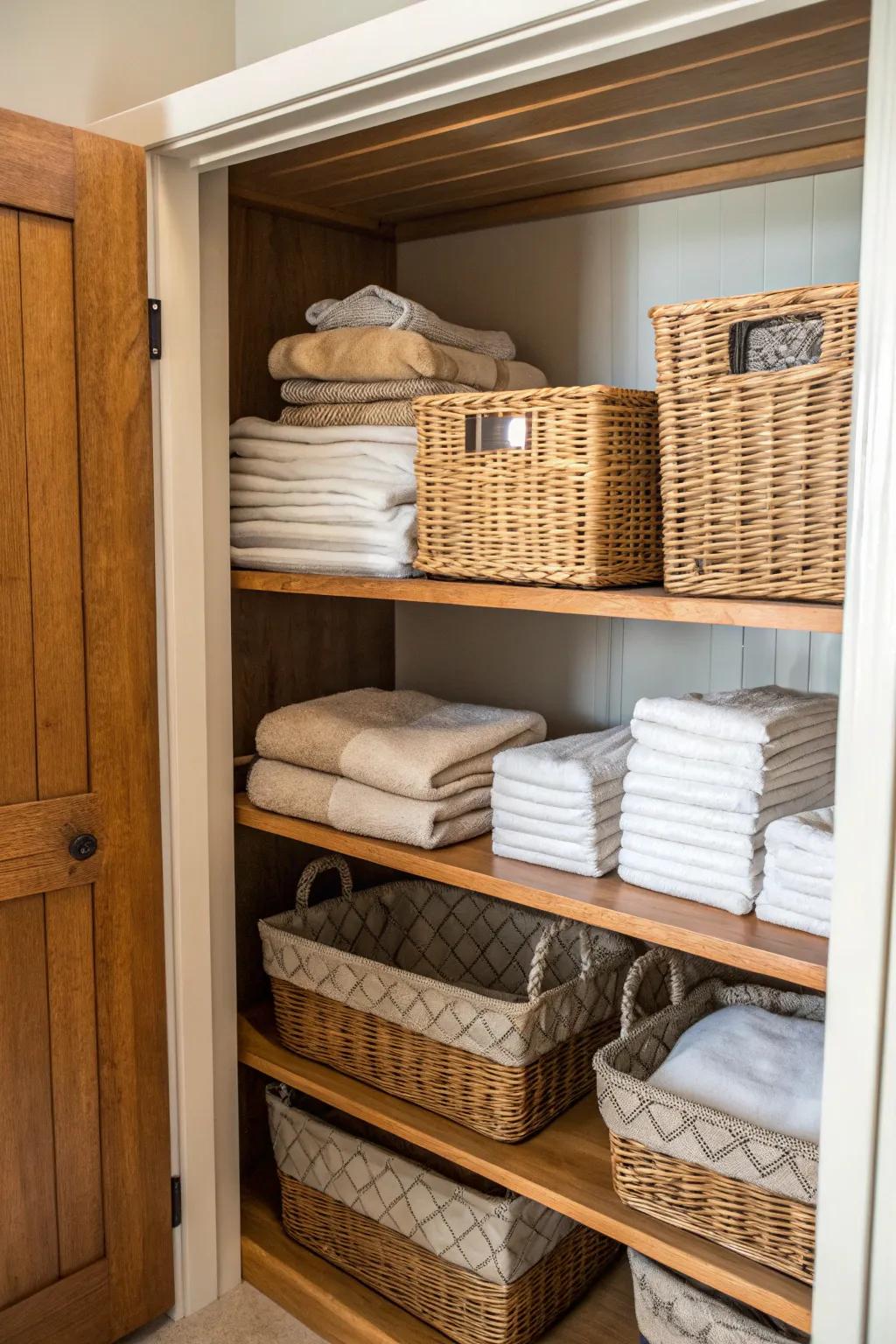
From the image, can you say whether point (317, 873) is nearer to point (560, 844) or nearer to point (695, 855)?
point (560, 844)

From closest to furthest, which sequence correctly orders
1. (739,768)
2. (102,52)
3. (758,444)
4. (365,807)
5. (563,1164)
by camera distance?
(758,444) → (739,768) → (563,1164) → (365,807) → (102,52)

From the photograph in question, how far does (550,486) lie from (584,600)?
16cm

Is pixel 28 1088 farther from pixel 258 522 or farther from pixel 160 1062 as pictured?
pixel 258 522

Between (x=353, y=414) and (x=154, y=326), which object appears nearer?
(x=154, y=326)

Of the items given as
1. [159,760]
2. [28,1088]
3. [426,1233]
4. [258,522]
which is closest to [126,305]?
[258,522]

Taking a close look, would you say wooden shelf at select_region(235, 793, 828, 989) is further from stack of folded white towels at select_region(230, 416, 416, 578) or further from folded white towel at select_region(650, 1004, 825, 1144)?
stack of folded white towels at select_region(230, 416, 416, 578)

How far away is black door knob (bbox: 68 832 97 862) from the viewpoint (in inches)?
63.3

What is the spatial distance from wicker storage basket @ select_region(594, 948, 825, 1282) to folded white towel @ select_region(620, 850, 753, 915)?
198 millimetres

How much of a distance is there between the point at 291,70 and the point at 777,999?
4.72 feet

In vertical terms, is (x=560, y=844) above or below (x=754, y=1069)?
above

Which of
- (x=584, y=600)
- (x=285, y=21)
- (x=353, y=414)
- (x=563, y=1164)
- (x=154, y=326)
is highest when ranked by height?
(x=285, y=21)

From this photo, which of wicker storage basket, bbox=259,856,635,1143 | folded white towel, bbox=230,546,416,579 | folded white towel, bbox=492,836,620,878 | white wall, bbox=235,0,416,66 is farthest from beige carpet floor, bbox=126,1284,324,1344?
white wall, bbox=235,0,416,66

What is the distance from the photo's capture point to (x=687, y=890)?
141 cm

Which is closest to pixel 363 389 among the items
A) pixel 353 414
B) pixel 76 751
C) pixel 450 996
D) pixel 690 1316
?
pixel 353 414
